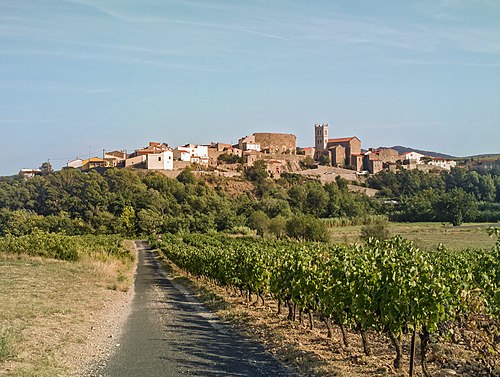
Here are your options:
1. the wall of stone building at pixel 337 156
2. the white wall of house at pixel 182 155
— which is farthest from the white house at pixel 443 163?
the white wall of house at pixel 182 155

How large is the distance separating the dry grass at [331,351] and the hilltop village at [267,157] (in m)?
81.4

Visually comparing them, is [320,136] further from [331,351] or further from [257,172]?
Result: [331,351]

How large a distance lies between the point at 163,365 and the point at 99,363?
4.06ft

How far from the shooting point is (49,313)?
14.0 metres

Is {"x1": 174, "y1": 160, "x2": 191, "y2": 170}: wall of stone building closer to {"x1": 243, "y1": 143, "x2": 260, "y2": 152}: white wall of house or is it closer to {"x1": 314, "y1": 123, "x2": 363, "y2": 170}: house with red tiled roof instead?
{"x1": 243, "y1": 143, "x2": 260, "y2": 152}: white wall of house

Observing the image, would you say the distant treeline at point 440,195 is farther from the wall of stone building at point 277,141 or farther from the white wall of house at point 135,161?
the white wall of house at point 135,161

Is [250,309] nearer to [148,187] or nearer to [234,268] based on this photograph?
[234,268]

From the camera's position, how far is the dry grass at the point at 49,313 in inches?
361

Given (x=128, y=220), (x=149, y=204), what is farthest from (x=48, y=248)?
(x=149, y=204)

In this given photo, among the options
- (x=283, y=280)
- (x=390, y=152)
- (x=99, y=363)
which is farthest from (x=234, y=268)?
(x=390, y=152)

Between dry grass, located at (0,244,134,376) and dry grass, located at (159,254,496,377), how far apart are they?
385cm

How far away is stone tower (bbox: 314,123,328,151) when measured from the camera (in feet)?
472

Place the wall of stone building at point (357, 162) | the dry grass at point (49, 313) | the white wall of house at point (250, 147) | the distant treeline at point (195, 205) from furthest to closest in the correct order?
the white wall of house at point (250, 147) < the wall of stone building at point (357, 162) < the distant treeline at point (195, 205) < the dry grass at point (49, 313)

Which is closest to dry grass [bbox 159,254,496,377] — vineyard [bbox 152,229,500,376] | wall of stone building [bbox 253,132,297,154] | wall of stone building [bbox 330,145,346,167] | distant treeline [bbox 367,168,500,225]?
vineyard [bbox 152,229,500,376]
